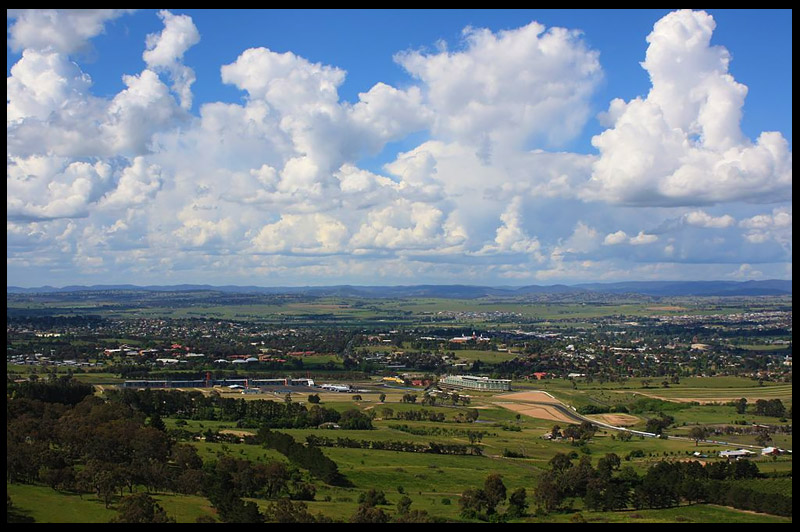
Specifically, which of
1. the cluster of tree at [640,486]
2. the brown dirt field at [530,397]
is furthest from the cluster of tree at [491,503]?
the brown dirt field at [530,397]

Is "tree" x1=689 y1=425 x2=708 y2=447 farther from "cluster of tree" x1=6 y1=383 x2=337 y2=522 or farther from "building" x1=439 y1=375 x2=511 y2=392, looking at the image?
"building" x1=439 y1=375 x2=511 y2=392

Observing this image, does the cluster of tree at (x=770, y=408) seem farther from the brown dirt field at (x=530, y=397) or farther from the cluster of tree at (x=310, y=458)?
the cluster of tree at (x=310, y=458)

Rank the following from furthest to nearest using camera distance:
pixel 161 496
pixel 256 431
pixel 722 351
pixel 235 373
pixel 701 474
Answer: pixel 722 351
pixel 235 373
pixel 256 431
pixel 701 474
pixel 161 496

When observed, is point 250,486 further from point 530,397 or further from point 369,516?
point 530,397

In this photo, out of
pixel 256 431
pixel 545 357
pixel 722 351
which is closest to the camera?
pixel 256 431

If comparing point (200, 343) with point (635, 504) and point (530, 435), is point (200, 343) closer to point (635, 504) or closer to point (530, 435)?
point (530, 435)

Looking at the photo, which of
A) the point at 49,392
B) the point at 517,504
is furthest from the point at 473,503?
the point at 49,392

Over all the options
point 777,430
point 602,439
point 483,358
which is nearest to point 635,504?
point 602,439
